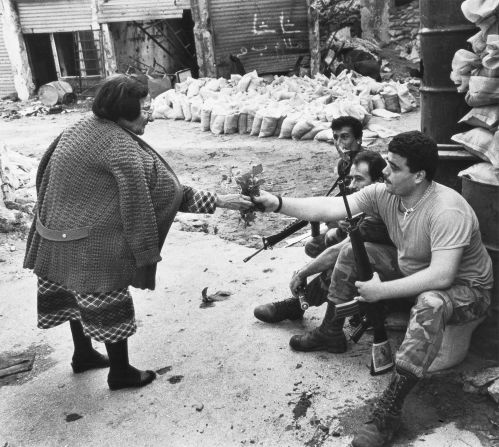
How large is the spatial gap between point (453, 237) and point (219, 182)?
6.05 metres

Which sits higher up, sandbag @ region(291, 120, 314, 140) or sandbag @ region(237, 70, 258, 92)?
sandbag @ region(237, 70, 258, 92)

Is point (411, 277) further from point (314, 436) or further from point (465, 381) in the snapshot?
point (314, 436)

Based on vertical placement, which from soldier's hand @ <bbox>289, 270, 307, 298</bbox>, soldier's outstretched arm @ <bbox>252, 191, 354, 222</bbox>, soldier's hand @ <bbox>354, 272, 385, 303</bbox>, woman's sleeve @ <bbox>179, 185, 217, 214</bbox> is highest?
woman's sleeve @ <bbox>179, 185, 217, 214</bbox>

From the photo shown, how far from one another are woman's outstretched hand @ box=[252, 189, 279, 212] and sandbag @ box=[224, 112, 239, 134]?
798cm

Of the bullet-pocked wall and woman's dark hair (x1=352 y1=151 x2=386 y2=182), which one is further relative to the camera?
the bullet-pocked wall

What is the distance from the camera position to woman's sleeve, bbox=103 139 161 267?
304 cm

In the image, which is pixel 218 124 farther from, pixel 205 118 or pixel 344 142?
pixel 344 142

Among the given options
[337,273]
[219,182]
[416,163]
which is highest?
[416,163]

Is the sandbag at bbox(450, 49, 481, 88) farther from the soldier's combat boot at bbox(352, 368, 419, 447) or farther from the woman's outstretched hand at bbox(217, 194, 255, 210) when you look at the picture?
the soldier's combat boot at bbox(352, 368, 419, 447)

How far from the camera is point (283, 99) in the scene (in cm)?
1198

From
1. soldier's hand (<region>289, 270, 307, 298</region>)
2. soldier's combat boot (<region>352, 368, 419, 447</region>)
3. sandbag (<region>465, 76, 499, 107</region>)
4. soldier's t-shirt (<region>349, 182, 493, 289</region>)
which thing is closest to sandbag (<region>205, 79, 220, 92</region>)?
soldier's hand (<region>289, 270, 307, 298</region>)

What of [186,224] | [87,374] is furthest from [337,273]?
[186,224]

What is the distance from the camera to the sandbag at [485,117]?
9.70 feet

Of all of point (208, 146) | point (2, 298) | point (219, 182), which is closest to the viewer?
point (2, 298)
